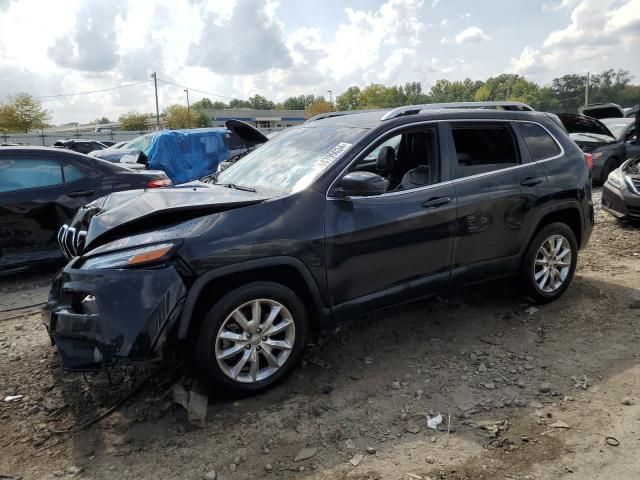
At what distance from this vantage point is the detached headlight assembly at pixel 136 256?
2.88 metres

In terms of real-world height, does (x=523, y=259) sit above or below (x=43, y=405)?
above

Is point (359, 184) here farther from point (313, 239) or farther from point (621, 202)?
point (621, 202)

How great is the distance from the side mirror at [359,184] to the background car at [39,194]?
3.71m

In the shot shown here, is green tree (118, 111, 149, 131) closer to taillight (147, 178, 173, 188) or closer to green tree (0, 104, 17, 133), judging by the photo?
green tree (0, 104, 17, 133)

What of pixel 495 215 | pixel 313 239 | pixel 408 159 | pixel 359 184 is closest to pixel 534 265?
pixel 495 215

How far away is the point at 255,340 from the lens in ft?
10.3

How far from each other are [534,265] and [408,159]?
1.45 m

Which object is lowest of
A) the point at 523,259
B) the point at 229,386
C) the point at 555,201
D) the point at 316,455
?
the point at 316,455

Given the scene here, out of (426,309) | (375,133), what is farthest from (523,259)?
(375,133)

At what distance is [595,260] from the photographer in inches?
241

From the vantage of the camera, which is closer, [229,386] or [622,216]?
[229,386]

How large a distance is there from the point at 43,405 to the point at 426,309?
10.1 feet

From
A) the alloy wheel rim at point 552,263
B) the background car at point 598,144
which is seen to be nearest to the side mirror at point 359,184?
the alloy wheel rim at point 552,263

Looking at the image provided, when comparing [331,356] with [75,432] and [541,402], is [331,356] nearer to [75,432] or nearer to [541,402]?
[541,402]
